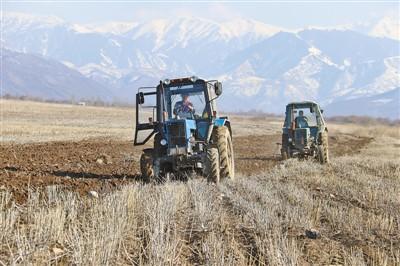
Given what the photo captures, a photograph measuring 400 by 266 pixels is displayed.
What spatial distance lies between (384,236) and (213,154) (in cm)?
543

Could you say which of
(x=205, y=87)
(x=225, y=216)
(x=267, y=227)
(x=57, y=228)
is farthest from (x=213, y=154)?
(x=57, y=228)

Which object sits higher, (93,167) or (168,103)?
(168,103)

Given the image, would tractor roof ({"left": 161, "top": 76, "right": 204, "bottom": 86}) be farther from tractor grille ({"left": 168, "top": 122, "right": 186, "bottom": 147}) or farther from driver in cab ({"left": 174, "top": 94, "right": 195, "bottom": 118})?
tractor grille ({"left": 168, "top": 122, "right": 186, "bottom": 147})

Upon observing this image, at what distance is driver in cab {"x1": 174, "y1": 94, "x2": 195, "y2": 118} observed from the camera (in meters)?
13.0

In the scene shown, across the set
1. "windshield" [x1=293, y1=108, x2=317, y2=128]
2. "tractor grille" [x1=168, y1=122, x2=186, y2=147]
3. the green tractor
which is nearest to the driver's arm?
"tractor grille" [x1=168, y1=122, x2=186, y2=147]

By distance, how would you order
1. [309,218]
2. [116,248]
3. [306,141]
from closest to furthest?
[116,248], [309,218], [306,141]

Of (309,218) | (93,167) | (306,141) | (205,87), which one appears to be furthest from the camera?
(306,141)

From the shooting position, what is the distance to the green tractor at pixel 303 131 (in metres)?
19.3

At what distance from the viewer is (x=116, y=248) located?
5391mm

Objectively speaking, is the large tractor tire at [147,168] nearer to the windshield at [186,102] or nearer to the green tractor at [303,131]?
the windshield at [186,102]

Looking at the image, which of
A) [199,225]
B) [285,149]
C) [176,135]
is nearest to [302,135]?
[285,149]

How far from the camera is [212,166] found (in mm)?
11852

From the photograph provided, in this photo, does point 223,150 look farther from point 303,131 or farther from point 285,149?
point 285,149

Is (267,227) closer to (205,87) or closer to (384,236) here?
(384,236)
